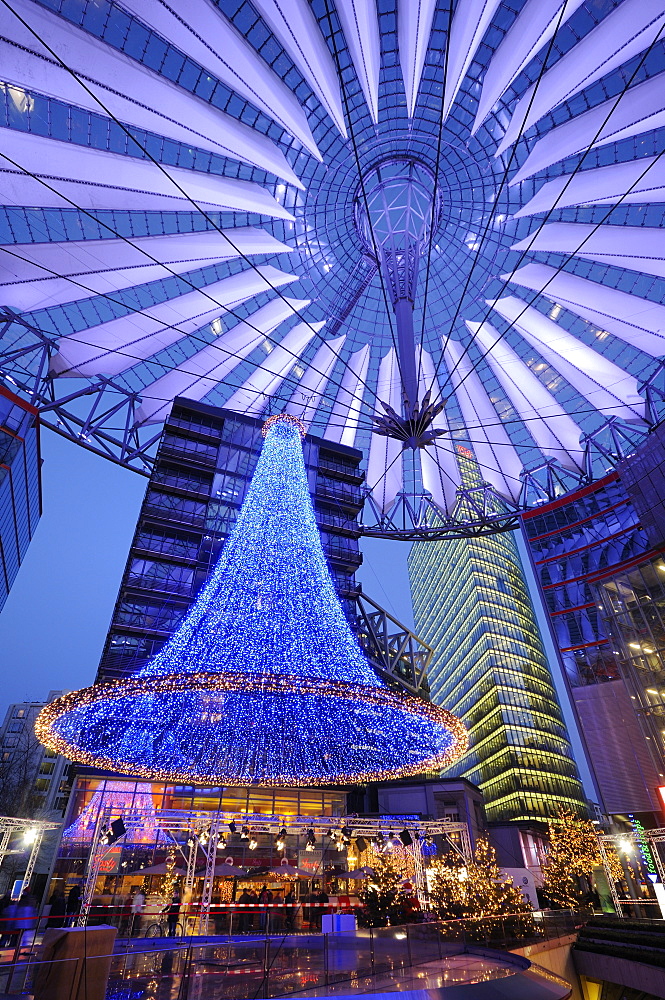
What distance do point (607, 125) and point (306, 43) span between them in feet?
33.0

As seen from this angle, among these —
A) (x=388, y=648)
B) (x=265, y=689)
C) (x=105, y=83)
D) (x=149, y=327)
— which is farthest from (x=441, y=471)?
(x=105, y=83)

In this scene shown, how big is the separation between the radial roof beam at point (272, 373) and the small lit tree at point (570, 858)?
2670 cm

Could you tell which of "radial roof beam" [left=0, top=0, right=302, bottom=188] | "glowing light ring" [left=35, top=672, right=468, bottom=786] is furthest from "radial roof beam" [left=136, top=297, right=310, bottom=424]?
"glowing light ring" [left=35, top=672, right=468, bottom=786]

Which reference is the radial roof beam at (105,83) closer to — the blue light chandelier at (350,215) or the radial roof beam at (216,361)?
the blue light chandelier at (350,215)

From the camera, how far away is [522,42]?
1725 cm

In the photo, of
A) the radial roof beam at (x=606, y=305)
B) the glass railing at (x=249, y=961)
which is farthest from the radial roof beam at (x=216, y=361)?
the glass railing at (x=249, y=961)

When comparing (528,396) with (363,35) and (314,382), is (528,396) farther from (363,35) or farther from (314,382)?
(363,35)

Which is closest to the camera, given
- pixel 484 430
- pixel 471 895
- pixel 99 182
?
pixel 471 895

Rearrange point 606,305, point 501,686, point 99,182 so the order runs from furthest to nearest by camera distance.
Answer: point 501,686, point 606,305, point 99,182

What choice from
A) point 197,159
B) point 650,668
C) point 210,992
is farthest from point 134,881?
point 197,159

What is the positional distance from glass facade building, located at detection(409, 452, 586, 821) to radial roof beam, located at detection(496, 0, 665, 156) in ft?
261

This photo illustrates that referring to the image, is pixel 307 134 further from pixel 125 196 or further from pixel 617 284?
pixel 617 284

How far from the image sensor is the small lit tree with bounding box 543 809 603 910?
996 inches

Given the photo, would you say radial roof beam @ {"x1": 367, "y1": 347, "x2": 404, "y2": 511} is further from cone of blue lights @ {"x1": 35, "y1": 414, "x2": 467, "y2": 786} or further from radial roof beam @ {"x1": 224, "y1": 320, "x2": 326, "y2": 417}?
cone of blue lights @ {"x1": 35, "y1": 414, "x2": 467, "y2": 786}
